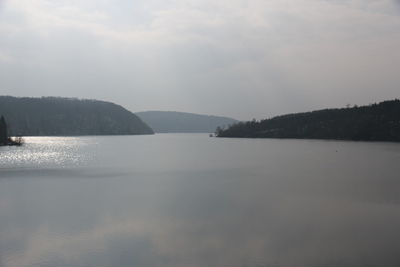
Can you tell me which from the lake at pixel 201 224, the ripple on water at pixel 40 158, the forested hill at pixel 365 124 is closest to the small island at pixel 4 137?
the ripple on water at pixel 40 158

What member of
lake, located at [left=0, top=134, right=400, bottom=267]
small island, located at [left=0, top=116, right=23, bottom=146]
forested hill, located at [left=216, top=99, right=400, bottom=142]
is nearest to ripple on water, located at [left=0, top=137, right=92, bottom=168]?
small island, located at [left=0, top=116, right=23, bottom=146]

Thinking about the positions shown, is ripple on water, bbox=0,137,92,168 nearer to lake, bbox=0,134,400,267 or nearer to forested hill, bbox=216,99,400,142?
lake, bbox=0,134,400,267

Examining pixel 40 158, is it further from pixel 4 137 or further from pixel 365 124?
pixel 365 124

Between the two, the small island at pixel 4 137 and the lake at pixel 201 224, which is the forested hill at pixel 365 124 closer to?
the lake at pixel 201 224

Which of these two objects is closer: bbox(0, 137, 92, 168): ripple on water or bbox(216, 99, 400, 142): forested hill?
bbox(0, 137, 92, 168): ripple on water

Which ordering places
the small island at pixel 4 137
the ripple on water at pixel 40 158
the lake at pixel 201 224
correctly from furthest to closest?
the small island at pixel 4 137 → the ripple on water at pixel 40 158 → the lake at pixel 201 224

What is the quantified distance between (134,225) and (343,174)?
37.2 m

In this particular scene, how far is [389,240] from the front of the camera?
20656 mm

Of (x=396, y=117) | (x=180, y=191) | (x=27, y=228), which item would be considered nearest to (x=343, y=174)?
(x=180, y=191)

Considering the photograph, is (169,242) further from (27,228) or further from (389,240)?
(389,240)

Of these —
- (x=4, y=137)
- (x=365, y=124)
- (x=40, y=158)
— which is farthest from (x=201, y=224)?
(x=365, y=124)

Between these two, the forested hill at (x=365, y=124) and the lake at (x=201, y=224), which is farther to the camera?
the forested hill at (x=365, y=124)

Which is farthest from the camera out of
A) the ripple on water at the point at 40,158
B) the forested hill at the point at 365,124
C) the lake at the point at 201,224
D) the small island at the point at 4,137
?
the forested hill at the point at 365,124

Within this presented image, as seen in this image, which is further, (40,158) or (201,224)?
(40,158)
